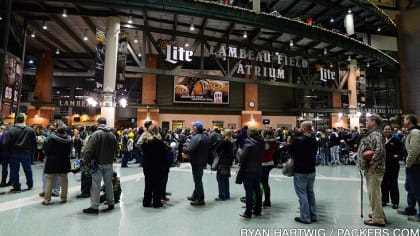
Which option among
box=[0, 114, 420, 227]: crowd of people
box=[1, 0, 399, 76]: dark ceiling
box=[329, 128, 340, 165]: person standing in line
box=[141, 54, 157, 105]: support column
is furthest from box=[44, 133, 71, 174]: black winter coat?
box=[141, 54, 157, 105]: support column

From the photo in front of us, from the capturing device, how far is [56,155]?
4.07m

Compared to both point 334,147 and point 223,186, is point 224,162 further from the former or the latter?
point 334,147

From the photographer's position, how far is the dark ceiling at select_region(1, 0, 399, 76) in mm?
8297

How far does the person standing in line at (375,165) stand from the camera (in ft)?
10.4

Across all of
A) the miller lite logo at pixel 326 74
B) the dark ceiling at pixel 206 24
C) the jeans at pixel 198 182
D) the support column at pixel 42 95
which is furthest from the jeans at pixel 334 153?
the support column at pixel 42 95

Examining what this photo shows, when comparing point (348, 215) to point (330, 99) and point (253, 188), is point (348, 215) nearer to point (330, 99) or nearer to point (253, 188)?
point (253, 188)

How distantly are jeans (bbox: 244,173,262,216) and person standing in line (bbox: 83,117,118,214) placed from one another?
2.24m

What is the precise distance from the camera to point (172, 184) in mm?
5781

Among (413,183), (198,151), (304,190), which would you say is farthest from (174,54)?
(413,183)

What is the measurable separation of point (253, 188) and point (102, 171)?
2459 mm

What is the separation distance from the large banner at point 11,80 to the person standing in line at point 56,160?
641 cm

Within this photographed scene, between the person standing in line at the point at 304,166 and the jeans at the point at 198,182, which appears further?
the jeans at the point at 198,182

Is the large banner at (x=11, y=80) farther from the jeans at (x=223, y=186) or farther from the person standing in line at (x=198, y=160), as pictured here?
the jeans at (x=223, y=186)

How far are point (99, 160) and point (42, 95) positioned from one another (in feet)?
49.9
